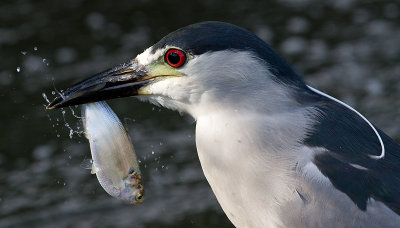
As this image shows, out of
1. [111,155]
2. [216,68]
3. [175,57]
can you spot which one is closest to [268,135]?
[216,68]

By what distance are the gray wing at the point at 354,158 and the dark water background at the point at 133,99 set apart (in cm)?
175

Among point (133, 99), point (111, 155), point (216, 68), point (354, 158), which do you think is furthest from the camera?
point (133, 99)

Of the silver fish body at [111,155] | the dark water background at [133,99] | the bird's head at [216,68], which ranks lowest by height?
the dark water background at [133,99]

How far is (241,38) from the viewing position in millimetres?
2906

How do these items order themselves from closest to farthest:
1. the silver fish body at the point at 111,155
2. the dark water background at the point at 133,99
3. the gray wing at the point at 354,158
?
the gray wing at the point at 354,158, the silver fish body at the point at 111,155, the dark water background at the point at 133,99

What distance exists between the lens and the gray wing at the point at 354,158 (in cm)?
274

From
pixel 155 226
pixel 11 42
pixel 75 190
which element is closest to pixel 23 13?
pixel 11 42

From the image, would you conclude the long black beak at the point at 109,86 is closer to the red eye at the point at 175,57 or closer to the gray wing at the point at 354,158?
the red eye at the point at 175,57

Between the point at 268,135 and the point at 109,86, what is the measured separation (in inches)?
25.5

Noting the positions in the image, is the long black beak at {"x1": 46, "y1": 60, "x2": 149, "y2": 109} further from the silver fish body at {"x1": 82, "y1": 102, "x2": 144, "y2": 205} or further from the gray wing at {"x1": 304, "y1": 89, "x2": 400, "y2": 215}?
the gray wing at {"x1": 304, "y1": 89, "x2": 400, "y2": 215}

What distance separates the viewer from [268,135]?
2885 millimetres

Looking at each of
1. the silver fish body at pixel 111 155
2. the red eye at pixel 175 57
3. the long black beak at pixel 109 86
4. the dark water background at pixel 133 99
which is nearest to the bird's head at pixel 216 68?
the red eye at pixel 175 57

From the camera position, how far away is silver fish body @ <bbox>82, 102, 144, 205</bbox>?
9.98ft

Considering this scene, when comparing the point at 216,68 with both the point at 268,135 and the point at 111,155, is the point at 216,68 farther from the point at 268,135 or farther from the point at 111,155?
the point at 111,155
